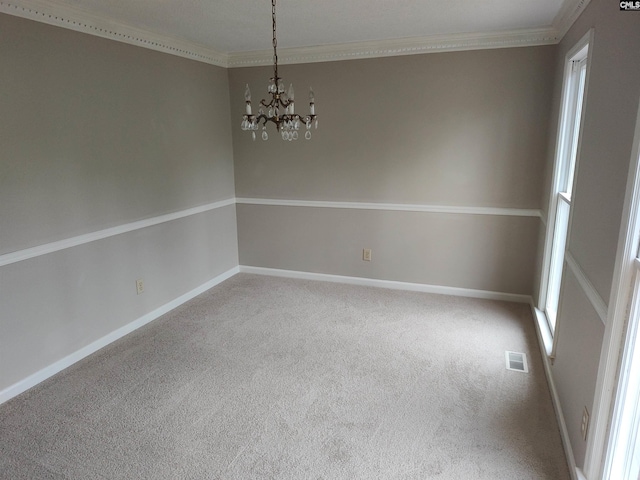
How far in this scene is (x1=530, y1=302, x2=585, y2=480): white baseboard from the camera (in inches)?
73.0

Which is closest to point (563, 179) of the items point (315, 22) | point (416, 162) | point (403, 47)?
point (416, 162)

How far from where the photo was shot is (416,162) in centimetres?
400

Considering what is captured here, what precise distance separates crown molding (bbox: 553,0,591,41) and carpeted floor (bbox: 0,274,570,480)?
2.24 metres

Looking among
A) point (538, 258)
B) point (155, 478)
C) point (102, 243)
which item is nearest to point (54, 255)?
point (102, 243)

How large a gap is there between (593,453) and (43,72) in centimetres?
346

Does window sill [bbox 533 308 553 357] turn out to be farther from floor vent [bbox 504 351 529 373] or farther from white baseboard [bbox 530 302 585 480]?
floor vent [bbox 504 351 529 373]

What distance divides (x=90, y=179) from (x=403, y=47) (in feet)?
9.28

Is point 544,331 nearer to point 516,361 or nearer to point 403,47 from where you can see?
point 516,361

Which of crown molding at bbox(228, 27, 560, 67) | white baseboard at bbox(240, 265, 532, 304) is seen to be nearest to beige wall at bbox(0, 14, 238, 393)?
crown molding at bbox(228, 27, 560, 67)

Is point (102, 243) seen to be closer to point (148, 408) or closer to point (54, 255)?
point (54, 255)

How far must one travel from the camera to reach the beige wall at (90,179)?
250 cm

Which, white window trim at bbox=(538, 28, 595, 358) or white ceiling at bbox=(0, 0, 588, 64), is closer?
white ceiling at bbox=(0, 0, 588, 64)

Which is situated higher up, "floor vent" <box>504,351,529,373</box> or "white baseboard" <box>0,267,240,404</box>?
"white baseboard" <box>0,267,240,404</box>

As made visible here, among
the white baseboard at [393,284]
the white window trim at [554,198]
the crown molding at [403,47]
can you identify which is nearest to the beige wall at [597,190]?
the white window trim at [554,198]
